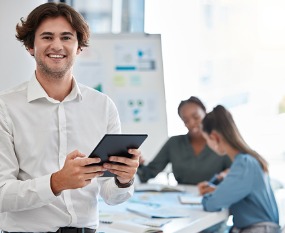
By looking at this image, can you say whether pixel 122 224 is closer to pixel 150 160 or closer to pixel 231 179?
pixel 231 179

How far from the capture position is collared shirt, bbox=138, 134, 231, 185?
3844 millimetres

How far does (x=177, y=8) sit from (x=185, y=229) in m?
2.98

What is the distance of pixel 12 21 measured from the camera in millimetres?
3225

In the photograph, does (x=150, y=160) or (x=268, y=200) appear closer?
(x=268, y=200)

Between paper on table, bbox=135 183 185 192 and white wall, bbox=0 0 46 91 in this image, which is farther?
paper on table, bbox=135 183 185 192

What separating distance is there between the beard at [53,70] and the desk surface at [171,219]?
3.06 ft

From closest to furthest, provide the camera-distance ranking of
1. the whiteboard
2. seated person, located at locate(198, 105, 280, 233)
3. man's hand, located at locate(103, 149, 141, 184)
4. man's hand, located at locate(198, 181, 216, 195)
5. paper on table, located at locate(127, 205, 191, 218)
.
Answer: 1. man's hand, located at locate(103, 149, 141, 184)
2. paper on table, located at locate(127, 205, 191, 218)
3. seated person, located at locate(198, 105, 280, 233)
4. man's hand, located at locate(198, 181, 216, 195)
5. the whiteboard

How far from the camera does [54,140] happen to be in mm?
1803

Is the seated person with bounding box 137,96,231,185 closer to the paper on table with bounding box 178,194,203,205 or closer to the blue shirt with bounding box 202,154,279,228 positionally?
the paper on table with bounding box 178,194,203,205

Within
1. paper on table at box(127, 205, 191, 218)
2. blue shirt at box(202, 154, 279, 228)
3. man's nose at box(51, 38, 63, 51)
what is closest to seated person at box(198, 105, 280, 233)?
blue shirt at box(202, 154, 279, 228)

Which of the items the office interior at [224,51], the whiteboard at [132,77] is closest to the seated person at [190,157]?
the whiteboard at [132,77]

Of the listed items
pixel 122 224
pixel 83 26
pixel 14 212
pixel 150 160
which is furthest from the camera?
pixel 150 160

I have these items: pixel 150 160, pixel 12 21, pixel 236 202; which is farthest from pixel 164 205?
pixel 12 21

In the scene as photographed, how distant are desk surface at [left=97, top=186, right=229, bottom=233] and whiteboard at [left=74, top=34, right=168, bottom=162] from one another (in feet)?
2.90
